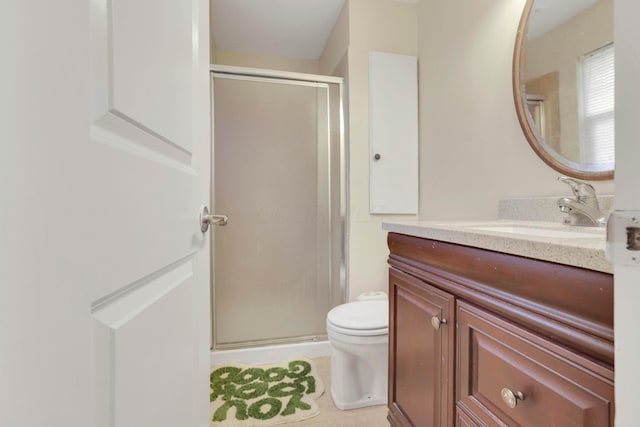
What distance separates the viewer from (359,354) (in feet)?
4.45

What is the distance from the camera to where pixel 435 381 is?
82 cm

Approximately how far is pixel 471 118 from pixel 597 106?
0.58m

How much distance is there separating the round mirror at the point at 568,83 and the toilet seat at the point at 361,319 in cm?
95

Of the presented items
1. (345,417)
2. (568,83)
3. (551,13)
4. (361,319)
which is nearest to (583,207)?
(568,83)

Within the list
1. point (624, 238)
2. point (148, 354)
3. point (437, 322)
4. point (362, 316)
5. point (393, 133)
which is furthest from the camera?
point (393, 133)

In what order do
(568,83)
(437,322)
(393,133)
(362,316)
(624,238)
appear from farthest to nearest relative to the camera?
1. (393,133)
2. (362,316)
3. (568,83)
4. (437,322)
5. (624,238)

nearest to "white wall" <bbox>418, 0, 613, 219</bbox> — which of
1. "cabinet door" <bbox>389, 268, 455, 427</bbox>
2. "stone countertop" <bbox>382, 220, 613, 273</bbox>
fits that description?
"stone countertop" <bbox>382, 220, 613, 273</bbox>

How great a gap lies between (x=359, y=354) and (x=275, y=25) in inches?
94.1

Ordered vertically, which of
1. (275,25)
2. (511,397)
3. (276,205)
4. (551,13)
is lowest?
(511,397)

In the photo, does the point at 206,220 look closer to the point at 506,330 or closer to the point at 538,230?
the point at 506,330

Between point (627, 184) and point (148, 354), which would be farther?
point (148, 354)

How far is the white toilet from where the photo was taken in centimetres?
133

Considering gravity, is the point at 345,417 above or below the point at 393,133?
below

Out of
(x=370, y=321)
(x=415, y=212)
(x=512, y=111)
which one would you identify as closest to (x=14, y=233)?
(x=370, y=321)
